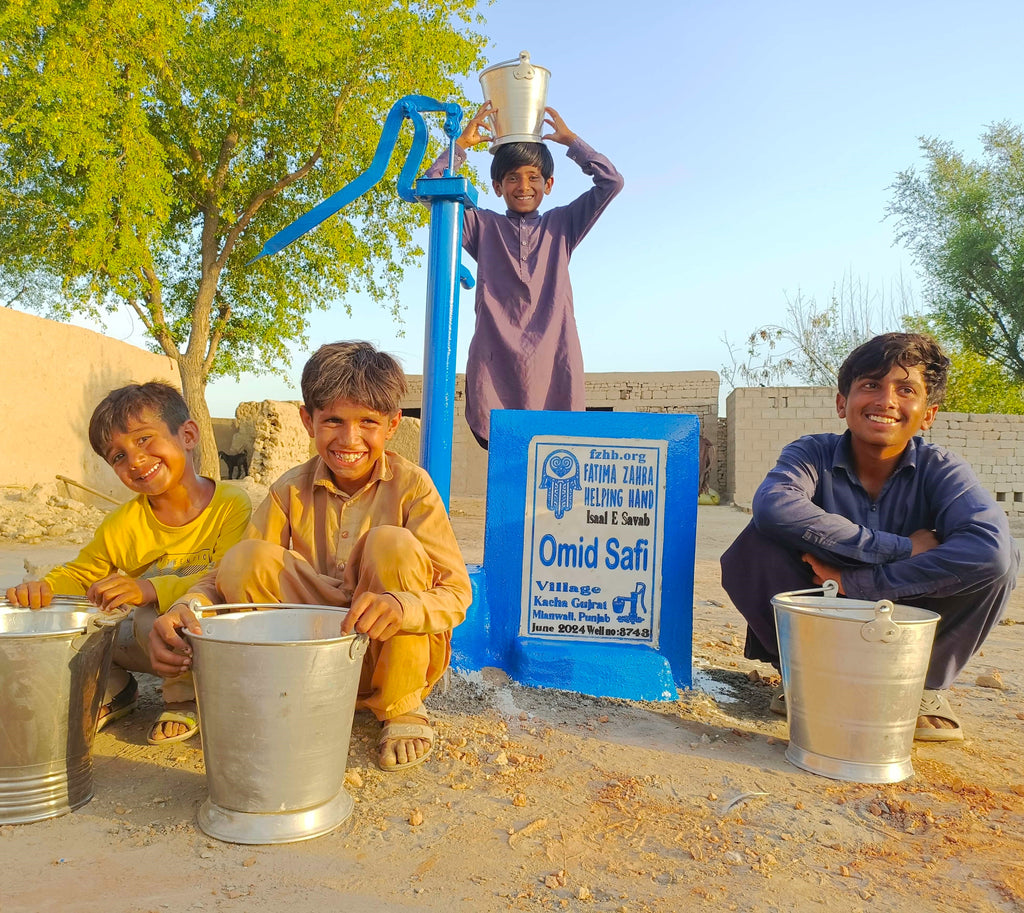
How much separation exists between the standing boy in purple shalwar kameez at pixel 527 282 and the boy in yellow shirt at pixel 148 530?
110 cm

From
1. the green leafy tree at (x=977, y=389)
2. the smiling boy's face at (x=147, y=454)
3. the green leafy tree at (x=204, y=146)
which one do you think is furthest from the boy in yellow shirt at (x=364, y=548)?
the green leafy tree at (x=977, y=389)

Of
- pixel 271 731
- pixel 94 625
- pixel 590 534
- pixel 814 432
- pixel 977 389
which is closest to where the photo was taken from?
pixel 271 731

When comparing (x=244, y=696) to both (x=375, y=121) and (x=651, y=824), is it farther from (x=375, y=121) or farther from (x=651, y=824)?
(x=375, y=121)

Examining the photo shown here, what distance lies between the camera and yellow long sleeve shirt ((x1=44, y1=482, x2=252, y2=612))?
2.07m

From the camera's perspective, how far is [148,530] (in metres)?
2.16

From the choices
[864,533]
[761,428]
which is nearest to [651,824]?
[864,533]

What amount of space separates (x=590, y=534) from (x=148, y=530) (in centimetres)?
128

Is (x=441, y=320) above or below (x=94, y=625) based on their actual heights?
above

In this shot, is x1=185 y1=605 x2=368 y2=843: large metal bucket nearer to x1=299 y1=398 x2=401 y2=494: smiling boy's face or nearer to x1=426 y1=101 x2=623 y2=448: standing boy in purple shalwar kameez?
x1=299 y1=398 x2=401 y2=494: smiling boy's face

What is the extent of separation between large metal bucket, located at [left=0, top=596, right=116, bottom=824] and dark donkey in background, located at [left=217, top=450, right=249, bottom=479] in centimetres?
1469

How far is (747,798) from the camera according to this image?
1.69 meters

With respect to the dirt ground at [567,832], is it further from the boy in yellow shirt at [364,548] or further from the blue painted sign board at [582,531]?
the blue painted sign board at [582,531]

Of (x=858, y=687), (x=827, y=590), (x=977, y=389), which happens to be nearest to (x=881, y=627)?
(x=858, y=687)

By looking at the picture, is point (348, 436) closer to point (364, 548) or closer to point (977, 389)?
point (364, 548)
